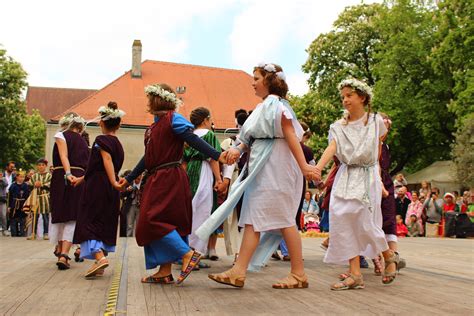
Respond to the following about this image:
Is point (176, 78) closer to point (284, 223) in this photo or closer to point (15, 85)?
point (15, 85)

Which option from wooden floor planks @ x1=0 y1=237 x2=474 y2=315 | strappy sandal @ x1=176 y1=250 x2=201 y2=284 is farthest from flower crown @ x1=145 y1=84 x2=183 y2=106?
wooden floor planks @ x1=0 y1=237 x2=474 y2=315

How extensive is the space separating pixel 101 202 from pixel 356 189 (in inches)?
108

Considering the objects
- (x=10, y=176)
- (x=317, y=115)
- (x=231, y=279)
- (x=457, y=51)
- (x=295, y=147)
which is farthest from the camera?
(x=317, y=115)

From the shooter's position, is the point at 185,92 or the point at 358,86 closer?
the point at 358,86

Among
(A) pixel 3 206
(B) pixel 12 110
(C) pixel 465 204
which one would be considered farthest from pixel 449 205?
(B) pixel 12 110

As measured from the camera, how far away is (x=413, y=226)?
21766 mm

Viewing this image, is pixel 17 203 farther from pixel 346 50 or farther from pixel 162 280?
pixel 346 50

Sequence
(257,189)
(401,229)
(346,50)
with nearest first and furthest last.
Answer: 1. (257,189)
2. (401,229)
3. (346,50)

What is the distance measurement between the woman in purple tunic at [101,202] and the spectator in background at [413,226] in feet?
51.0

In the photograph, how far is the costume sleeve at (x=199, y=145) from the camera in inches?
257

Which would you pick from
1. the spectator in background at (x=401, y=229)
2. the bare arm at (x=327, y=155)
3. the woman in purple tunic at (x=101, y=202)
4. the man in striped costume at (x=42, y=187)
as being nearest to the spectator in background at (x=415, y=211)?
the spectator in background at (x=401, y=229)

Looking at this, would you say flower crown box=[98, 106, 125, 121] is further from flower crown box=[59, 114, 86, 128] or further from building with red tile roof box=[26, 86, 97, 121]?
building with red tile roof box=[26, 86, 97, 121]

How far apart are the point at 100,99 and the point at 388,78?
20601 millimetres

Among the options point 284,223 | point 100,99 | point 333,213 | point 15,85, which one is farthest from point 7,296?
point 15,85
